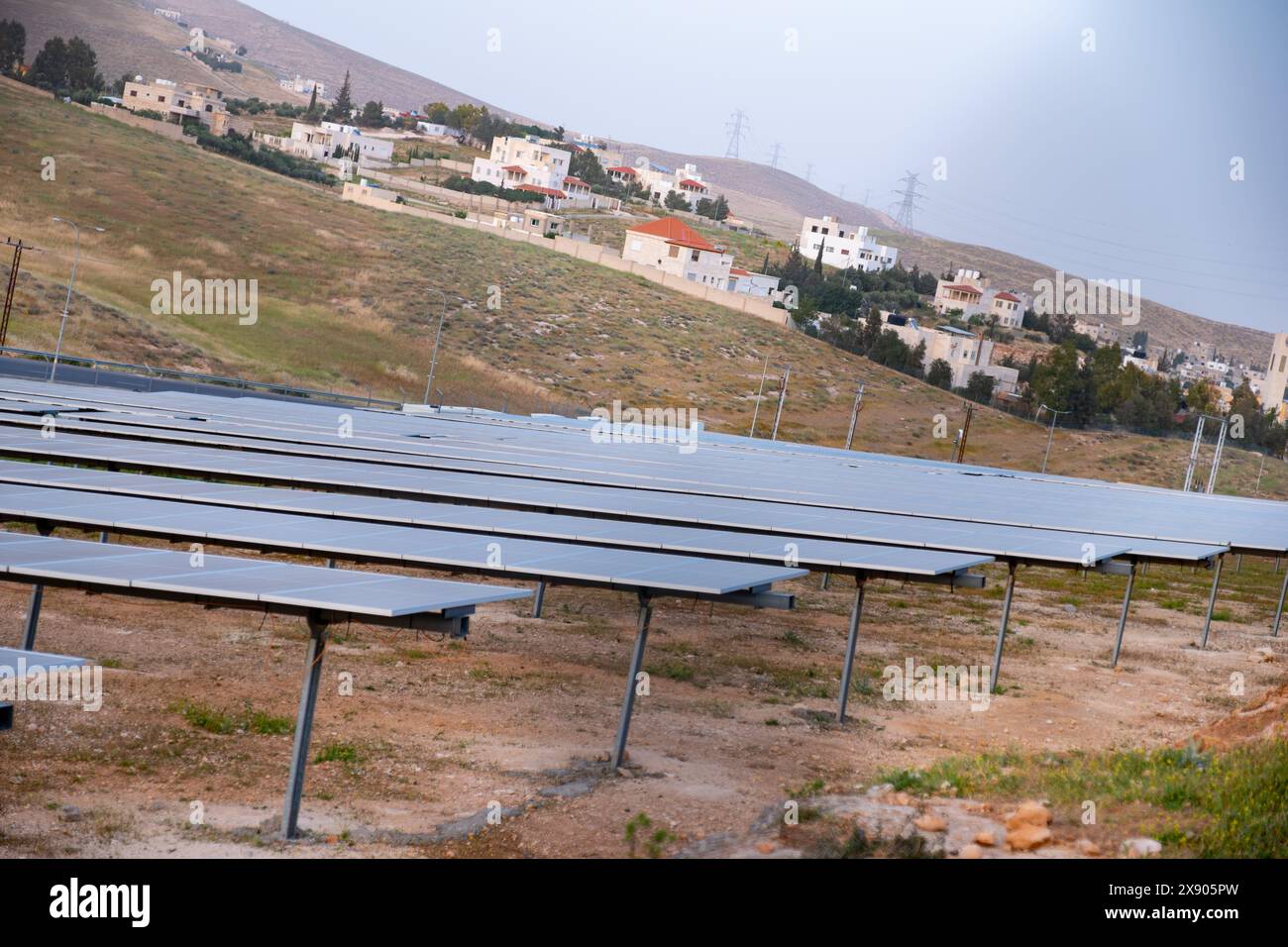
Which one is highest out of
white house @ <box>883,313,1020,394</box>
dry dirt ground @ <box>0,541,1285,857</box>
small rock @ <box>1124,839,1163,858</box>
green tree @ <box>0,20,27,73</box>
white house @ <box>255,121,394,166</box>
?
green tree @ <box>0,20,27,73</box>

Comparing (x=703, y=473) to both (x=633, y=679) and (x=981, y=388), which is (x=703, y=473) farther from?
(x=981, y=388)

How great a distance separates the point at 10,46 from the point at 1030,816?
215 meters

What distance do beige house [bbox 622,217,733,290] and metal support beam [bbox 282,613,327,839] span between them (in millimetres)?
133883

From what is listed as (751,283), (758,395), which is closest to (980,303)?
(751,283)

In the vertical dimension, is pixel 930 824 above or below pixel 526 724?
above

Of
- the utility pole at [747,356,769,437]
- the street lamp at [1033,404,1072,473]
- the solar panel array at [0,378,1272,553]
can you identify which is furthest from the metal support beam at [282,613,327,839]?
the street lamp at [1033,404,1072,473]

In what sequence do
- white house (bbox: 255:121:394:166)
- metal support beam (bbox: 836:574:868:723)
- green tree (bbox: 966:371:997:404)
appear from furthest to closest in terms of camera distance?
1. white house (bbox: 255:121:394:166)
2. green tree (bbox: 966:371:997:404)
3. metal support beam (bbox: 836:574:868:723)

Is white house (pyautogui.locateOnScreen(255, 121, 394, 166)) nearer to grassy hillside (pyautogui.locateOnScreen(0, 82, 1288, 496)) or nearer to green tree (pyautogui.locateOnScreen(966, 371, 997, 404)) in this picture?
grassy hillside (pyautogui.locateOnScreen(0, 82, 1288, 496))

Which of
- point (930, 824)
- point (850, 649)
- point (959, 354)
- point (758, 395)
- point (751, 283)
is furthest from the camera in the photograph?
point (751, 283)

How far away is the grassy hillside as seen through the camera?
86375 millimetres

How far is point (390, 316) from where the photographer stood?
329ft

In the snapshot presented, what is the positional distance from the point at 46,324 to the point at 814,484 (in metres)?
60.7

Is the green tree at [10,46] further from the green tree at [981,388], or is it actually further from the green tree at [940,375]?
the green tree at [981,388]
